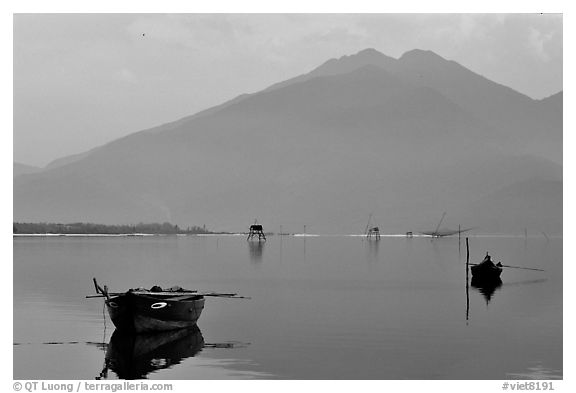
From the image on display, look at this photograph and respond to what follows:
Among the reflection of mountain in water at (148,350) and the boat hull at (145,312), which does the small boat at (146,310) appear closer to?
the boat hull at (145,312)

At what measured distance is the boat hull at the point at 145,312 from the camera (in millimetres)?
43438

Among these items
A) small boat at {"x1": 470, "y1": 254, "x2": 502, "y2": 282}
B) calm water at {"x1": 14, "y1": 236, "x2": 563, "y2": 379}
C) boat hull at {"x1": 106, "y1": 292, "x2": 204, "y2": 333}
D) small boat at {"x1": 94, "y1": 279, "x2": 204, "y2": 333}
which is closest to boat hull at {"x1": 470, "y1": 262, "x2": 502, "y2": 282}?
small boat at {"x1": 470, "y1": 254, "x2": 502, "y2": 282}

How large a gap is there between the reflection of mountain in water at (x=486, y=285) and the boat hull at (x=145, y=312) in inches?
1324

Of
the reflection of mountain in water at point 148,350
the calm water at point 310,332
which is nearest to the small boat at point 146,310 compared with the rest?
the reflection of mountain in water at point 148,350

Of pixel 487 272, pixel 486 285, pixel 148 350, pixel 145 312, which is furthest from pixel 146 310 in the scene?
pixel 487 272

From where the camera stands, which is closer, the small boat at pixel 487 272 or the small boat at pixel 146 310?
the small boat at pixel 146 310

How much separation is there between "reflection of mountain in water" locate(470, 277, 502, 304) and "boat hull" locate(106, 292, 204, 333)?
33.6 meters

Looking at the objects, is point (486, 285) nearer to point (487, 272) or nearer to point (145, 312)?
point (487, 272)

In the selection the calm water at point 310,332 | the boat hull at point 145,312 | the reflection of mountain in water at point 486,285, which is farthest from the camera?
the reflection of mountain in water at point 486,285

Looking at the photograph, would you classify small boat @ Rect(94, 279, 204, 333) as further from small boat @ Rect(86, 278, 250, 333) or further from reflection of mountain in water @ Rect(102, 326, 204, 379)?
reflection of mountain in water @ Rect(102, 326, 204, 379)

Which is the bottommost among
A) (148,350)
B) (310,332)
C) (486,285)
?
(148,350)

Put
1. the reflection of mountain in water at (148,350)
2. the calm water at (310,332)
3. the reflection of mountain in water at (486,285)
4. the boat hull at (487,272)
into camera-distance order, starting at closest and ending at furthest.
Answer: the reflection of mountain in water at (148,350), the calm water at (310,332), the reflection of mountain in water at (486,285), the boat hull at (487,272)

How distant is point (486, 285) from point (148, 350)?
45.0 meters

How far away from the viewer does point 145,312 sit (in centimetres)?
4369
